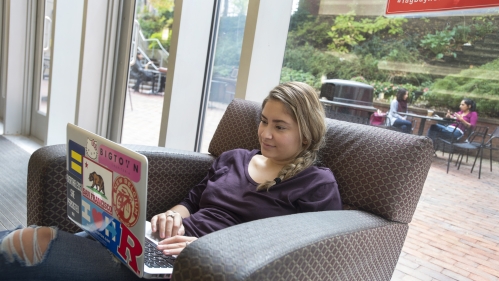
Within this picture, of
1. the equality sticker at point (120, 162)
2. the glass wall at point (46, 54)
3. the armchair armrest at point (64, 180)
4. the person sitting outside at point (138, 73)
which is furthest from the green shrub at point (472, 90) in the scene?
the glass wall at point (46, 54)

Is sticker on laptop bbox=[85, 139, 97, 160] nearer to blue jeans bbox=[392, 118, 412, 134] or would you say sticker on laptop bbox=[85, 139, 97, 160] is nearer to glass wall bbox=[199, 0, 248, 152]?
blue jeans bbox=[392, 118, 412, 134]

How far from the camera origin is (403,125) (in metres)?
1.59

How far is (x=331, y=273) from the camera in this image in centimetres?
96

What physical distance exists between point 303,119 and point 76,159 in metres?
0.67

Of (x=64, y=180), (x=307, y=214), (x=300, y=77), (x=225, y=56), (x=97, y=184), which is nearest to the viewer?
(x=97, y=184)

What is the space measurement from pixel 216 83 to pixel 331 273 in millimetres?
1759

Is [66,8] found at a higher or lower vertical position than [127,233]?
higher

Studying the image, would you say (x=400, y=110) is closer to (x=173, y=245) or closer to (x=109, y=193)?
(x=173, y=245)

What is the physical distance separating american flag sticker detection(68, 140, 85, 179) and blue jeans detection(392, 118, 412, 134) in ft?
3.83

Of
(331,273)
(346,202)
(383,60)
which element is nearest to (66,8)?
(383,60)

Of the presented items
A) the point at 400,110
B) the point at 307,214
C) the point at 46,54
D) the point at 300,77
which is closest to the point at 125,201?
the point at 307,214

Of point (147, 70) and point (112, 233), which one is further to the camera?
point (147, 70)

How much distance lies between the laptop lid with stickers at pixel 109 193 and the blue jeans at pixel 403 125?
112cm

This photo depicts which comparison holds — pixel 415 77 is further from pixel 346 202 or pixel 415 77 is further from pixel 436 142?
pixel 346 202
